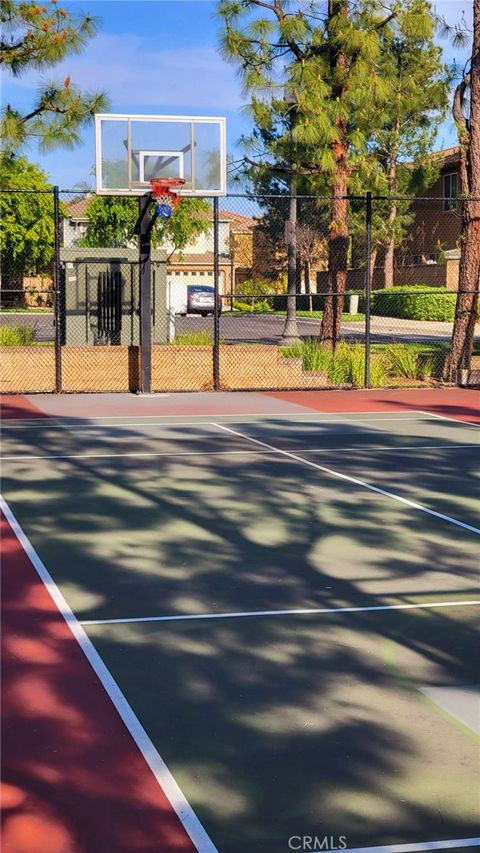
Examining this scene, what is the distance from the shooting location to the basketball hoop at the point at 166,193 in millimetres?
18297

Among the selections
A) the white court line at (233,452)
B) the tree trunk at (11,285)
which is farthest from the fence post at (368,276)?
the tree trunk at (11,285)

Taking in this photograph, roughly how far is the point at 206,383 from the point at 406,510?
10834 millimetres

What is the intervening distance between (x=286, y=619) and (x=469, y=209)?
15682 mm

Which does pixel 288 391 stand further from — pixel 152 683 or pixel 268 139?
pixel 152 683

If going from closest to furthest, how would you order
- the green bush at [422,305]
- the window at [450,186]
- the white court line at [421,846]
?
1. the white court line at [421,846]
2. the green bush at [422,305]
3. the window at [450,186]

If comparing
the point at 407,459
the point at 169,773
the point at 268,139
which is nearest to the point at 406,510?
the point at 407,459

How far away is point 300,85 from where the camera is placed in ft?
68.8

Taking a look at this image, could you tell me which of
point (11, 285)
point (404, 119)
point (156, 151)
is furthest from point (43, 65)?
point (11, 285)

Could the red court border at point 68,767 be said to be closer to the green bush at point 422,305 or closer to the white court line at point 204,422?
the white court line at point 204,422

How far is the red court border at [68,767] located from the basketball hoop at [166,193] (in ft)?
42.3

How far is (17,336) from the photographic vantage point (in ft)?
75.0

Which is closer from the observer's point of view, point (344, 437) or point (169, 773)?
point (169, 773)

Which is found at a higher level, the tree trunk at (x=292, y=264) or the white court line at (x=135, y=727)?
the tree trunk at (x=292, y=264)

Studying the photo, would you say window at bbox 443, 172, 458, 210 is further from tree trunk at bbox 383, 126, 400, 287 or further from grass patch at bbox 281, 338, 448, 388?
grass patch at bbox 281, 338, 448, 388
